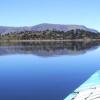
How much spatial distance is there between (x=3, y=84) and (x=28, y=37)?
169 metres

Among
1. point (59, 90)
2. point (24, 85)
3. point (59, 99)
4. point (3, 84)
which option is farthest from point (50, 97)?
point (3, 84)

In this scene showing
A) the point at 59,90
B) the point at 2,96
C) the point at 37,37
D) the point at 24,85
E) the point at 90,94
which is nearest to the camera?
the point at 90,94

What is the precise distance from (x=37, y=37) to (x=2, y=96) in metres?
172

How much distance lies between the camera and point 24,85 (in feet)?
67.1

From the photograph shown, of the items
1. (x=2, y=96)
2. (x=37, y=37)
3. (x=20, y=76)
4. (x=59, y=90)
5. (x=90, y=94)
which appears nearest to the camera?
(x=90, y=94)

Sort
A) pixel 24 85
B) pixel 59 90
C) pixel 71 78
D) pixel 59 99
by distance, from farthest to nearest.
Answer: pixel 71 78
pixel 24 85
pixel 59 90
pixel 59 99

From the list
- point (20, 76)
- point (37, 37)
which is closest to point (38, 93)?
point (20, 76)

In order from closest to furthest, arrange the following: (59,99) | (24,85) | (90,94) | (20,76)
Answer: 1. (90,94)
2. (59,99)
3. (24,85)
4. (20,76)

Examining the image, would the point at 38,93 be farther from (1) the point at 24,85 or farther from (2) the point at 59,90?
(1) the point at 24,85

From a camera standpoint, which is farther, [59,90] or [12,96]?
[59,90]

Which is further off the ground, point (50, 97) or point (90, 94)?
point (90, 94)

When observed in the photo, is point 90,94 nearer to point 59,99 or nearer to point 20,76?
point 59,99

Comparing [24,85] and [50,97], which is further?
[24,85]

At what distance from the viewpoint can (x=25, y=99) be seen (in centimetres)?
1602
